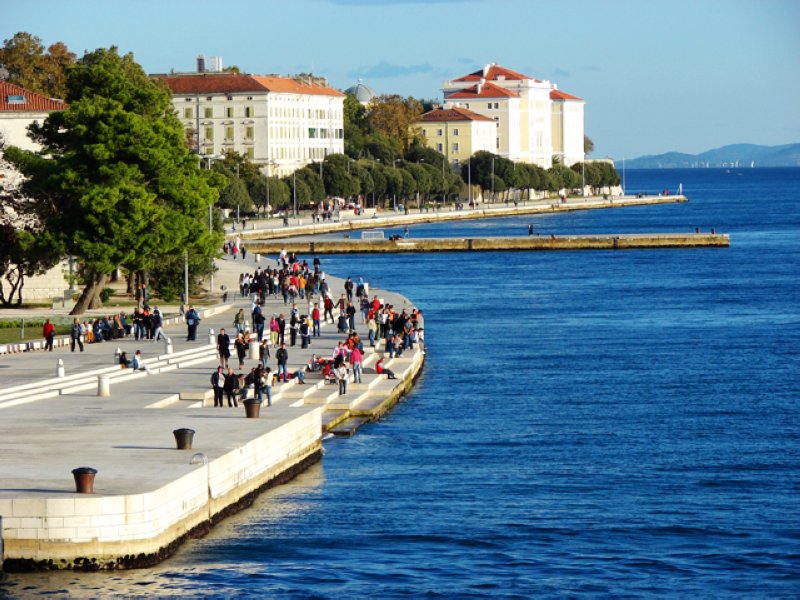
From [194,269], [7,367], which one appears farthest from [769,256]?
[7,367]

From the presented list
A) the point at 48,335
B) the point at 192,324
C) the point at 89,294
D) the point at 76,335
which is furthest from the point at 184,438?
the point at 89,294

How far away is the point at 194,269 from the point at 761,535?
146 ft

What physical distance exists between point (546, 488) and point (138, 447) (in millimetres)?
8265

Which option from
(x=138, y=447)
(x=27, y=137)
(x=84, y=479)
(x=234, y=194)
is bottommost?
(x=138, y=447)

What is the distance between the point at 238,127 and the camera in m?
178

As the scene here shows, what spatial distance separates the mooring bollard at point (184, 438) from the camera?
102 ft

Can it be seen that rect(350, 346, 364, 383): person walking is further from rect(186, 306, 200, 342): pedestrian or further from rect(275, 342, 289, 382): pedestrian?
rect(186, 306, 200, 342): pedestrian

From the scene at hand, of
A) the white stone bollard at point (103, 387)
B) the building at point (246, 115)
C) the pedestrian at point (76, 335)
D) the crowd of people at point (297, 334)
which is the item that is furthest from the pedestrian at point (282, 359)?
the building at point (246, 115)

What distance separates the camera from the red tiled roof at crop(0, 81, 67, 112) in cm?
7156

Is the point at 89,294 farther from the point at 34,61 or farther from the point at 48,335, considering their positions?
the point at 34,61

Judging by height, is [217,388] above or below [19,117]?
below

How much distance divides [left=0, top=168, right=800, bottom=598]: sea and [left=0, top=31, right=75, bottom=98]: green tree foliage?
81501mm

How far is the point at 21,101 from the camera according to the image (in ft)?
237

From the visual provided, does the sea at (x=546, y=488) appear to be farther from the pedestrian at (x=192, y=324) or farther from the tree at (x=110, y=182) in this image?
the tree at (x=110, y=182)
